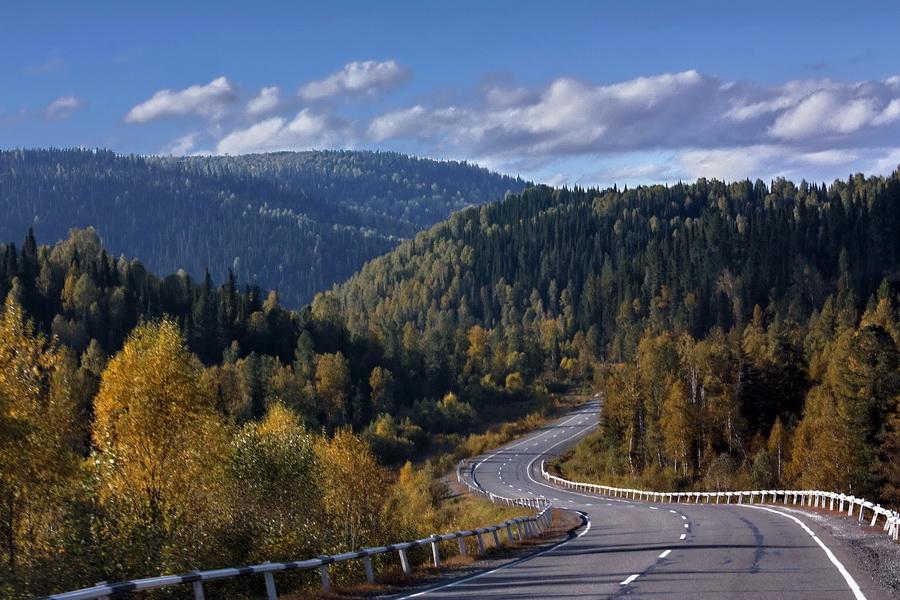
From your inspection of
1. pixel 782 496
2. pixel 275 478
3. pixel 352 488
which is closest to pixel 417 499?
pixel 782 496

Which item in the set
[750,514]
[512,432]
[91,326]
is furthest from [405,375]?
[750,514]

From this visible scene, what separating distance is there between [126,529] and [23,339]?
616 inches

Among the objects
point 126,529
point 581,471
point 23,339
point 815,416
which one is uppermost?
point 23,339

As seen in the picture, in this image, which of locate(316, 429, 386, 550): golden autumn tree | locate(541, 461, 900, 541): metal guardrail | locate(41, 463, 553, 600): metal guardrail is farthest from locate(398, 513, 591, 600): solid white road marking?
locate(316, 429, 386, 550): golden autumn tree

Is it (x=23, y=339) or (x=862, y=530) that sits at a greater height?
(x=23, y=339)

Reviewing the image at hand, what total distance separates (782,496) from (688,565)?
125 ft

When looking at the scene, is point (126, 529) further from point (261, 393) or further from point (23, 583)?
point (261, 393)

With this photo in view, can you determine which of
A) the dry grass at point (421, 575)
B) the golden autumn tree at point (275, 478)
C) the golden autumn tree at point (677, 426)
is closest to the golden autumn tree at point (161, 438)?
the golden autumn tree at point (275, 478)

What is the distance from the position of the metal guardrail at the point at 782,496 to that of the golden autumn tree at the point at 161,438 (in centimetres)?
2093

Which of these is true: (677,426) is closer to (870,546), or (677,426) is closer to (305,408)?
(305,408)

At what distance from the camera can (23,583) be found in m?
19.6

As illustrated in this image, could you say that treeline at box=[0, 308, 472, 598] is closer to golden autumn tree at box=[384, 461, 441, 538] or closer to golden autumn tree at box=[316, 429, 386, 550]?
golden autumn tree at box=[316, 429, 386, 550]

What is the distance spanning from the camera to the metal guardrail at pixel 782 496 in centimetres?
3136

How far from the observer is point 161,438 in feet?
Result: 127
